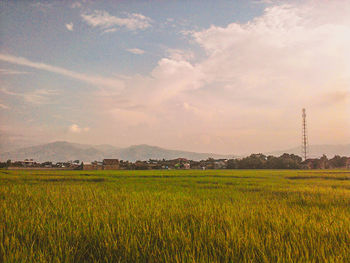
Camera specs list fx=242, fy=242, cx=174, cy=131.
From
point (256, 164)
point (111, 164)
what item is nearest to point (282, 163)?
point (256, 164)

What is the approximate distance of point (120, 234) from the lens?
8.46ft

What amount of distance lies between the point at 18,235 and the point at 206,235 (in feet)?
6.87

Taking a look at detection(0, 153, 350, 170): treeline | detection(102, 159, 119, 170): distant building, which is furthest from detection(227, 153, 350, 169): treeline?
detection(102, 159, 119, 170): distant building

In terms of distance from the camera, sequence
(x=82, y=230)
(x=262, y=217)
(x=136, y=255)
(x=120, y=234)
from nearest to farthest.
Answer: (x=136, y=255) < (x=120, y=234) < (x=82, y=230) < (x=262, y=217)

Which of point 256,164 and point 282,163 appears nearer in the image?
point 282,163

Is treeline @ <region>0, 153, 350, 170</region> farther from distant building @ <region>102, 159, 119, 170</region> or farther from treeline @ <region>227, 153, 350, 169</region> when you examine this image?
distant building @ <region>102, 159, 119, 170</region>

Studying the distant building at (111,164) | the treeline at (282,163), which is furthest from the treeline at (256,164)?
the distant building at (111,164)

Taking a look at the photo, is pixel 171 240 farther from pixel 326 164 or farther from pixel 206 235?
pixel 326 164

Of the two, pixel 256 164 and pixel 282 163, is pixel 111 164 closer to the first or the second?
pixel 256 164

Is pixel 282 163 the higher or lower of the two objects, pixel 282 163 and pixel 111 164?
the higher

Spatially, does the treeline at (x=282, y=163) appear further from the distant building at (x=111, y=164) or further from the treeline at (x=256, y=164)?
the distant building at (x=111, y=164)

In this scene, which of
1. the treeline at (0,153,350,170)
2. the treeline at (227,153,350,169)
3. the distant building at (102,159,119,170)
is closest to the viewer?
the treeline at (0,153,350,170)

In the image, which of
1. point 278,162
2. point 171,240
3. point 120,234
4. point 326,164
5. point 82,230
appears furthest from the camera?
point 326,164

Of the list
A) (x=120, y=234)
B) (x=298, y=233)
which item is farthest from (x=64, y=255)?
(x=298, y=233)
